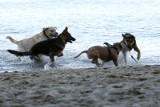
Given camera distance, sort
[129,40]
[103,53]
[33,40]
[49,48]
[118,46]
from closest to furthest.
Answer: [103,53]
[118,46]
[129,40]
[49,48]
[33,40]

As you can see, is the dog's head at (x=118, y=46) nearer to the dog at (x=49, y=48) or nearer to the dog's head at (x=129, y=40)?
the dog's head at (x=129, y=40)

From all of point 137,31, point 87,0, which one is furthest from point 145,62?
point 87,0

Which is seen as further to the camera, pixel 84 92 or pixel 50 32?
pixel 50 32

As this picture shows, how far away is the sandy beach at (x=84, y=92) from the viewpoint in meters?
4.44

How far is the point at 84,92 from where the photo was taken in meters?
4.92

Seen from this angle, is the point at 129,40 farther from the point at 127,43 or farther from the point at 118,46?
the point at 118,46

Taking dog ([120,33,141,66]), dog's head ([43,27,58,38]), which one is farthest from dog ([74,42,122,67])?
dog's head ([43,27,58,38])

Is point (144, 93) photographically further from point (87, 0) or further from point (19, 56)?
point (87, 0)

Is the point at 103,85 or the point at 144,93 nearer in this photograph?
the point at 144,93

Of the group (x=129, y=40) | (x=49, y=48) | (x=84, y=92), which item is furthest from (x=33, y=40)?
(x=84, y=92)

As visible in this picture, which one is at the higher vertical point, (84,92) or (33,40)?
(84,92)

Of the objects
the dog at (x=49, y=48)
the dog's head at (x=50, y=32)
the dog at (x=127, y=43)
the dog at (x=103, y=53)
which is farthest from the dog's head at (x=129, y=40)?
the dog's head at (x=50, y=32)

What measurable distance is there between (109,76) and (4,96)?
72.2 inches

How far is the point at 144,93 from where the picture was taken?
4730 millimetres
